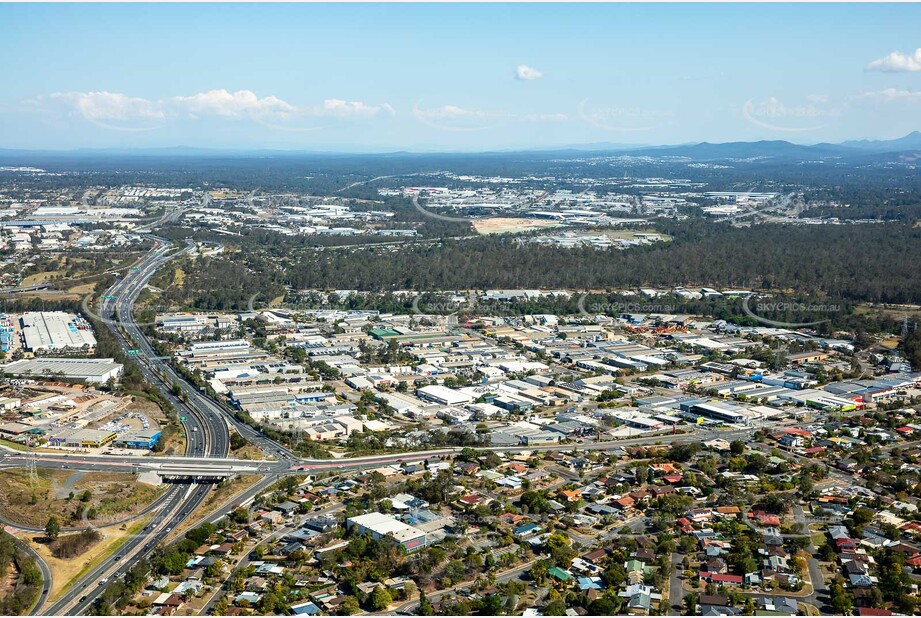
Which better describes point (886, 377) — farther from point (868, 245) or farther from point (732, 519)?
point (868, 245)

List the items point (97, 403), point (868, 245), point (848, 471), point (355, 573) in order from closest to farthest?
point (355, 573)
point (848, 471)
point (97, 403)
point (868, 245)

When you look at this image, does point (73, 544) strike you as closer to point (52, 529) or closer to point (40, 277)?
point (52, 529)

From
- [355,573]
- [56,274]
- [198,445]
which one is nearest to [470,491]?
[355,573]

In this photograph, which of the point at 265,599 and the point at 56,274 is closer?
the point at 265,599

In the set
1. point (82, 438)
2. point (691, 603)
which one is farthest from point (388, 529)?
point (82, 438)

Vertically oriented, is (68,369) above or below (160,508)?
above

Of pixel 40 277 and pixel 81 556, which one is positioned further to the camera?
pixel 40 277

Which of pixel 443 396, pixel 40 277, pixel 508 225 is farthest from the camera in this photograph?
pixel 508 225
